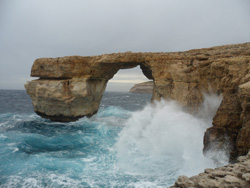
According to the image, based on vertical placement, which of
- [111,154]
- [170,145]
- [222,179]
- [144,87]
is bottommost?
[111,154]

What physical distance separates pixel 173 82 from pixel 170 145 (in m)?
5.63

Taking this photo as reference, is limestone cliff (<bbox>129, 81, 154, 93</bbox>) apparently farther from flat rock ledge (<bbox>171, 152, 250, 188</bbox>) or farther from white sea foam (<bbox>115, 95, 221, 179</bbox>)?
flat rock ledge (<bbox>171, 152, 250, 188</bbox>)

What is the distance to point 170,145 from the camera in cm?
948

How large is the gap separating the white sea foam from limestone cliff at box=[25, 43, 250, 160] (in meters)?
0.85

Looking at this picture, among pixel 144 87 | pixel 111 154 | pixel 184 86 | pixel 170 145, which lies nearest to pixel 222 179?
pixel 170 145

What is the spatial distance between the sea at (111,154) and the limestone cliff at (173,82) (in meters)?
0.98

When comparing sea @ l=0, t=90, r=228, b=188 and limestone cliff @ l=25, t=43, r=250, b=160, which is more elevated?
limestone cliff @ l=25, t=43, r=250, b=160

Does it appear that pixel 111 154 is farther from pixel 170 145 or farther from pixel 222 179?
pixel 222 179

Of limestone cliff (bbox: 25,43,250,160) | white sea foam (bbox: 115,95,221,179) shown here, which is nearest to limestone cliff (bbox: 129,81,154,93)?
limestone cliff (bbox: 25,43,250,160)

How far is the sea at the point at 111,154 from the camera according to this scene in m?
6.77

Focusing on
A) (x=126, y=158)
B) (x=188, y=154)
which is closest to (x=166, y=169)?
(x=188, y=154)

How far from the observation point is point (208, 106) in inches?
397

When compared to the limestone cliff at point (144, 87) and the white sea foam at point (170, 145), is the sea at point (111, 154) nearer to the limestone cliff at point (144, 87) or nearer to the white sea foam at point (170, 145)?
the white sea foam at point (170, 145)

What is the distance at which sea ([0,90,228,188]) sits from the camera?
22.2 ft
